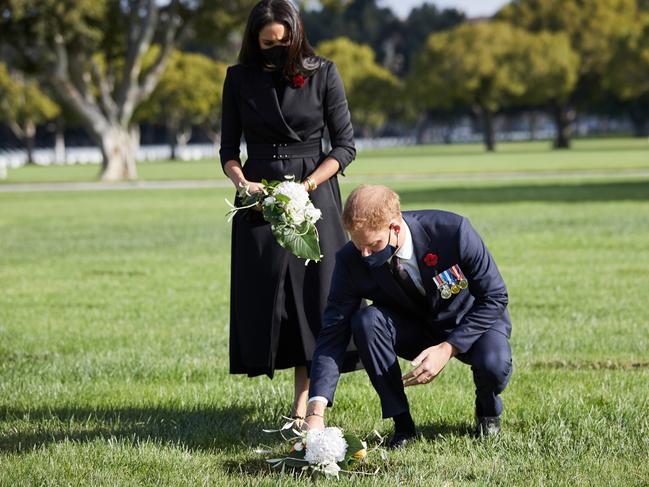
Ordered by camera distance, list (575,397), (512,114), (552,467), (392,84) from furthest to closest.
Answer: (512,114) → (392,84) → (575,397) → (552,467)

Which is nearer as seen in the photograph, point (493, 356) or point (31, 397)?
point (493, 356)

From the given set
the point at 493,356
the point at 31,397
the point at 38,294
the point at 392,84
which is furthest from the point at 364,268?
the point at 392,84

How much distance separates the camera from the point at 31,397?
6.16 m

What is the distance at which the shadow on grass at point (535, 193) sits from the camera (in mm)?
22906

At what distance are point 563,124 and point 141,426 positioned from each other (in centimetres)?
7275

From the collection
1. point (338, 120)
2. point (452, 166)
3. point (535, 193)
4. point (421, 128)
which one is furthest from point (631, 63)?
point (338, 120)

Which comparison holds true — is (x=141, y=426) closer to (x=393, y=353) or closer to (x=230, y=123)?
(x=393, y=353)

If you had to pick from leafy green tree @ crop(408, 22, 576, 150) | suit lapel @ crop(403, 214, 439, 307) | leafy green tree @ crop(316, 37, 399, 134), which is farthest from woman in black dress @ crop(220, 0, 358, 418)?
leafy green tree @ crop(316, 37, 399, 134)

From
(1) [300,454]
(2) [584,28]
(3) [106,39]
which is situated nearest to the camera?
(1) [300,454]

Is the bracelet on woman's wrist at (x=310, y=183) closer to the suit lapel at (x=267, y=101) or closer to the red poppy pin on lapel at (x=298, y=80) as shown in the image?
the suit lapel at (x=267, y=101)

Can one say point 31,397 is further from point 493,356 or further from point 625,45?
point 625,45

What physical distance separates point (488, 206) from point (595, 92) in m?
58.6

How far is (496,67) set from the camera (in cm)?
7294

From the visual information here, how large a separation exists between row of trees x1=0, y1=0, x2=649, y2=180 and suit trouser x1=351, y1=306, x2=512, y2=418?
30.5 meters
